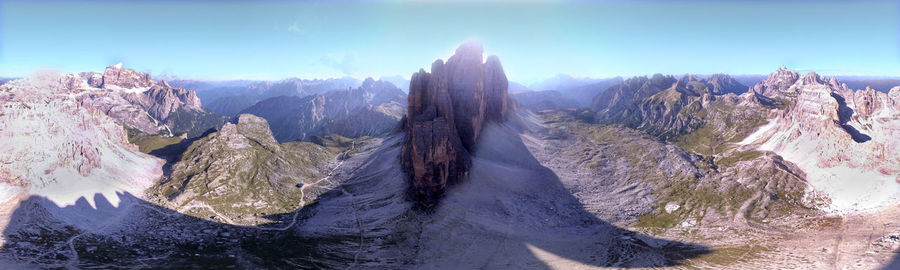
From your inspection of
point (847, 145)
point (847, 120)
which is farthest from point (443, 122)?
point (847, 120)

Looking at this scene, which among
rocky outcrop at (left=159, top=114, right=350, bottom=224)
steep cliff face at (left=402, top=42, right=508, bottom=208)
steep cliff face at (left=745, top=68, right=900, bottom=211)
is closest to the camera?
steep cliff face at (left=745, top=68, right=900, bottom=211)

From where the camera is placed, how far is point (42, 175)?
89875 millimetres

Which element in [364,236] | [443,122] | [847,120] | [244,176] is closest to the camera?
[364,236]

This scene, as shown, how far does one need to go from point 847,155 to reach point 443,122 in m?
127

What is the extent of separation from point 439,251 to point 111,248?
7169 centimetres

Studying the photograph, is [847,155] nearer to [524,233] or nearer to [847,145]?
[847,145]

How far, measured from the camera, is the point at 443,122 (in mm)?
113312

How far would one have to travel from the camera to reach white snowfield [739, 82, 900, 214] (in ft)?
317

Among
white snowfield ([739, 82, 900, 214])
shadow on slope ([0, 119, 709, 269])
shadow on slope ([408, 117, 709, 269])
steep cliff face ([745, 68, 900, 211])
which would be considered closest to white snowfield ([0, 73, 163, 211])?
shadow on slope ([0, 119, 709, 269])

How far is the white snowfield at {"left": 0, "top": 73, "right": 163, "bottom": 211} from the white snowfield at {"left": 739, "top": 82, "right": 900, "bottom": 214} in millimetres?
199982

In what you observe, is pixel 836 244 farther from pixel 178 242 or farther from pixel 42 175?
pixel 42 175

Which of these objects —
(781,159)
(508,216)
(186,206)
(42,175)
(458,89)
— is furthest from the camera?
(458,89)

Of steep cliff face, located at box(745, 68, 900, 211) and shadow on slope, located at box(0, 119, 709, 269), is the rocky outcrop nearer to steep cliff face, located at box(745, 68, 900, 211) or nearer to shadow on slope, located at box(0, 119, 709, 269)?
shadow on slope, located at box(0, 119, 709, 269)

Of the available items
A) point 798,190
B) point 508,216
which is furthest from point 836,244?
point 508,216
